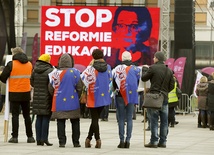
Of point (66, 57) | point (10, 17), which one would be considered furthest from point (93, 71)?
point (10, 17)

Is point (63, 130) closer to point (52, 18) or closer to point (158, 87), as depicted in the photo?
point (158, 87)

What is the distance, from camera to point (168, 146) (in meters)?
18.1

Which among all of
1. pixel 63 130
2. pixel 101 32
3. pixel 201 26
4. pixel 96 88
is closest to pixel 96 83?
pixel 96 88

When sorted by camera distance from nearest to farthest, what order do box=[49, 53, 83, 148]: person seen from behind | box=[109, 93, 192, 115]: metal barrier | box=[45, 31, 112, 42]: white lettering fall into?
box=[49, 53, 83, 148]: person seen from behind, box=[45, 31, 112, 42]: white lettering, box=[109, 93, 192, 115]: metal barrier

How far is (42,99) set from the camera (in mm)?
17219

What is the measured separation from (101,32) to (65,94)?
20589 mm

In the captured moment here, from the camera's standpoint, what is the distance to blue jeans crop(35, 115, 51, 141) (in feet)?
56.9

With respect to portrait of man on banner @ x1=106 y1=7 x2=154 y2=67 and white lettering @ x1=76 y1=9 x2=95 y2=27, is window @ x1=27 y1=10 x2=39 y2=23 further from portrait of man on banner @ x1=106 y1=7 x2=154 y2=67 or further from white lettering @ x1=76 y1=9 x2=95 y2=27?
portrait of man on banner @ x1=106 y1=7 x2=154 y2=67

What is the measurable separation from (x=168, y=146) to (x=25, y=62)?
3286 mm

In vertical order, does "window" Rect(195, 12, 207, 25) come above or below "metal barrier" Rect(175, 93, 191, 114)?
above

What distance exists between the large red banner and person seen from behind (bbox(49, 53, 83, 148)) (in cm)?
1985

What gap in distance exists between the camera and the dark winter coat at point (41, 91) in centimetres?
1719

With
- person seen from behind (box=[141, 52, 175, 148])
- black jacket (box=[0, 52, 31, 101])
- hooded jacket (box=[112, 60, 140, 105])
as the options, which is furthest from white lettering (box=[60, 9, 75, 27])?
hooded jacket (box=[112, 60, 140, 105])

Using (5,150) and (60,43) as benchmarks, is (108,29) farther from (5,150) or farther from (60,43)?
(5,150)
